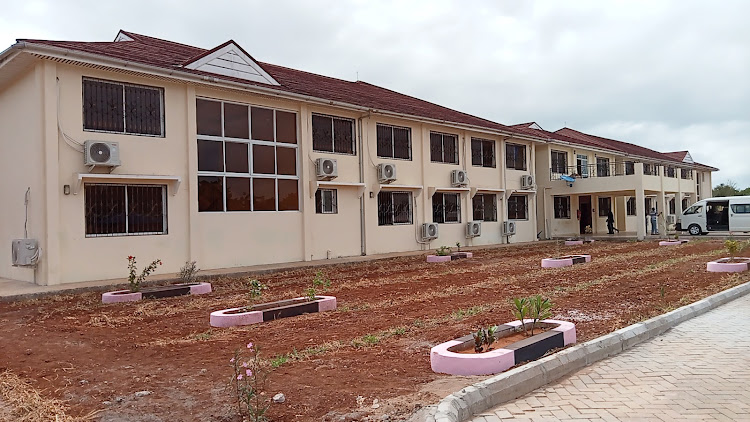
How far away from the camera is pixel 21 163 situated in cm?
1295

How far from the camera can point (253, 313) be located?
7.70 m

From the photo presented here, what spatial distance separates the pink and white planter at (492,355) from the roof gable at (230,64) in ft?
37.3

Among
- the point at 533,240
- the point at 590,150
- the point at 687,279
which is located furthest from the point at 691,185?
the point at 687,279

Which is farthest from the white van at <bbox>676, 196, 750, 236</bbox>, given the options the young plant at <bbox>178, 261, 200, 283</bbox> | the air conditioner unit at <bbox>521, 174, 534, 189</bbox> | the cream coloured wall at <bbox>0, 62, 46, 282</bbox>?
the cream coloured wall at <bbox>0, 62, 46, 282</bbox>

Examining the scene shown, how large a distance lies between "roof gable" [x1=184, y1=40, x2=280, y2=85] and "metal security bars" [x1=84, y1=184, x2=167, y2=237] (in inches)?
132

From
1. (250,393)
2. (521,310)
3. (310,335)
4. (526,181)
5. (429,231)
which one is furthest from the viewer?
(526,181)

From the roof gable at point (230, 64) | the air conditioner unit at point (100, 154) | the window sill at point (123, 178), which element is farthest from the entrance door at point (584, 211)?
the air conditioner unit at point (100, 154)

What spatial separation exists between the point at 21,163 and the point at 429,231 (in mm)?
12653

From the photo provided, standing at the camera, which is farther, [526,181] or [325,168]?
[526,181]

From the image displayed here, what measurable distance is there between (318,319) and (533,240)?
19.7 meters

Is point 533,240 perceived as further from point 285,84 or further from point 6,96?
point 6,96

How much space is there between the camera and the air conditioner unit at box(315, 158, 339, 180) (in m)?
16.5

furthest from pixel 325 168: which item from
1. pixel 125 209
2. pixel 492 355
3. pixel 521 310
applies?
pixel 492 355

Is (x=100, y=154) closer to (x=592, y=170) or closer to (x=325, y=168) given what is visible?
(x=325, y=168)
